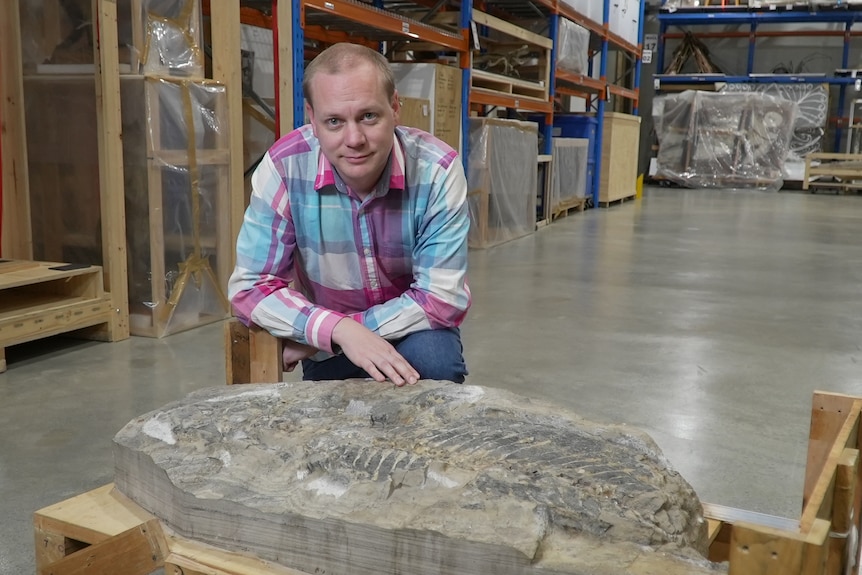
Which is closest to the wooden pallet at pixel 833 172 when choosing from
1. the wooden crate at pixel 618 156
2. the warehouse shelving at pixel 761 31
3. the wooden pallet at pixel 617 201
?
the warehouse shelving at pixel 761 31

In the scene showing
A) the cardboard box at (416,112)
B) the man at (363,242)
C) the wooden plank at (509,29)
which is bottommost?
the man at (363,242)

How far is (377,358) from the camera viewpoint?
75.9 inches

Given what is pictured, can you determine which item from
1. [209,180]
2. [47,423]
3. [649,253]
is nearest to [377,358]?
[47,423]

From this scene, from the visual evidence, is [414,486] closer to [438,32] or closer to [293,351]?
[293,351]

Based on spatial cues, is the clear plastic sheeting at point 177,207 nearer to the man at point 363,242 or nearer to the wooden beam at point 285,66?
the wooden beam at point 285,66

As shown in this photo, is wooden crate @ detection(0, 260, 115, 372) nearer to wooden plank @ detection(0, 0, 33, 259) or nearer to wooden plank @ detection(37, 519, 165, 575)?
wooden plank @ detection(0, 0, 33, 259)

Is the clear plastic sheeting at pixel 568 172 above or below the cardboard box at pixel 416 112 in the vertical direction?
below

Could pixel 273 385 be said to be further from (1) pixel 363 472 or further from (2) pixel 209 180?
(2) pixel 209 180

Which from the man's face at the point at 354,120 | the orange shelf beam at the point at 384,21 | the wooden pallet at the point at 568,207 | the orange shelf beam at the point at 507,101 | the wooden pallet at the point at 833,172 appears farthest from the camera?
the wooden pallet at the point at 833,172

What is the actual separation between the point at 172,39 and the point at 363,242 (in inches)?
106

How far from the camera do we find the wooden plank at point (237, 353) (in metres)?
2.06

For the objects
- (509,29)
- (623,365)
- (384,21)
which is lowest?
(623,365)

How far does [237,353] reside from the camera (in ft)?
6.84

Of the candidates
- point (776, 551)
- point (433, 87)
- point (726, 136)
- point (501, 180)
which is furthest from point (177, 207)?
point (726, 136)
